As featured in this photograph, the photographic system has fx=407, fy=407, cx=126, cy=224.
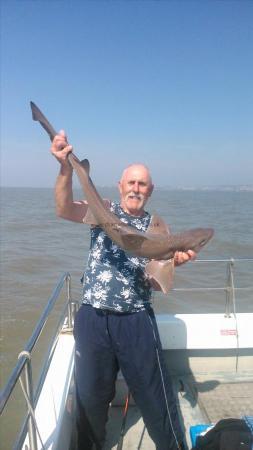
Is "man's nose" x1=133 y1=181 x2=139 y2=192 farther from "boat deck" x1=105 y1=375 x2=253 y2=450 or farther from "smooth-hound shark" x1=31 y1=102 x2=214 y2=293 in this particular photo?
"boat deck" x1=105 y1=375 x2=253 y2=450

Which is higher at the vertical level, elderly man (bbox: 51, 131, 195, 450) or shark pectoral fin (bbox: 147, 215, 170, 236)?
shark pectoral fin (bbox: 147, 215, 170, 236)

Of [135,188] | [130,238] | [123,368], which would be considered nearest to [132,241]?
[130,238]

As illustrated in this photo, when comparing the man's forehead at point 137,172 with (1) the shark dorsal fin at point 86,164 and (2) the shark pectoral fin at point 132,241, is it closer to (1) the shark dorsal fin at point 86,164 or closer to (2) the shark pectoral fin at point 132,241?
(1) the shark dorsal fin at point 86,164

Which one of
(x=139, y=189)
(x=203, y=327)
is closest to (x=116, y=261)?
(x=139, y=189)

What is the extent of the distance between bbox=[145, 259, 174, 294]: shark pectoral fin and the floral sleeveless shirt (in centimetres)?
14

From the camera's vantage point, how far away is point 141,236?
320cm

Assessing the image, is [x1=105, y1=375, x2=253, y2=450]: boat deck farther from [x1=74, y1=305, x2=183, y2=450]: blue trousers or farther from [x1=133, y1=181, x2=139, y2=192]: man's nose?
[x1=133, y1=181, x2=139, y2=192]: man's nose

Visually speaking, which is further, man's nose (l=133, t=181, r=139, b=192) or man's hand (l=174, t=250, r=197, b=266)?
man's nose (l=133, t=181, r=139, b=192)

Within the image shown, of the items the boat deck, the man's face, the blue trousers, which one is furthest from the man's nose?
the boat deck

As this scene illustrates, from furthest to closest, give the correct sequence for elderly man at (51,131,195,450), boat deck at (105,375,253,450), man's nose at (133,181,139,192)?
boat deck at (105,375,253,450) < man's nose at (133,181,139,192) < elderly man at (51,131,195,450)

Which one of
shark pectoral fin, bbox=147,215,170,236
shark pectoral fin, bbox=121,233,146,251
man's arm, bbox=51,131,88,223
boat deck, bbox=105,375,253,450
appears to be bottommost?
boat deck, bbox=105,375,253,450

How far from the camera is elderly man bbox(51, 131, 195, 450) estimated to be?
11.1 ft

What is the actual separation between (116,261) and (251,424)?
1879mm

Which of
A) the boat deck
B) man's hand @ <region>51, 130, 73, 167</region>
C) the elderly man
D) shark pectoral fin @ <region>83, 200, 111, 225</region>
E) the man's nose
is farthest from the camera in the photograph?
A: the boat deck
